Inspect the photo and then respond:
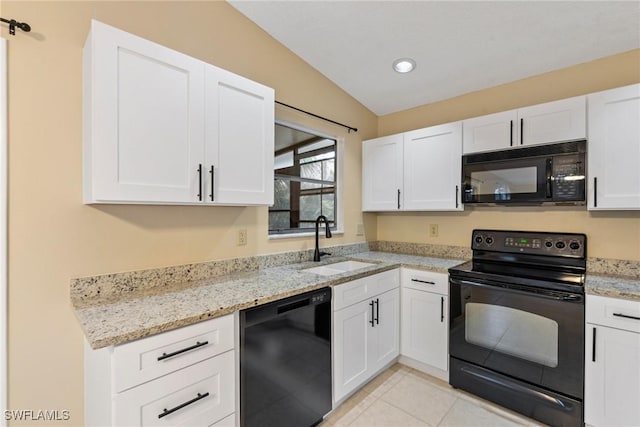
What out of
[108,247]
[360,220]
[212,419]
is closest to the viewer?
[212,419]

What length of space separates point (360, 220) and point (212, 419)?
227 centimetres

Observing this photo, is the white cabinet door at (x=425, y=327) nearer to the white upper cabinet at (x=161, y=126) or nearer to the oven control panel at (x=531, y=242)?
the oven control panel at (x=531, y=242)


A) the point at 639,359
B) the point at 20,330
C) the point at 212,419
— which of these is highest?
the point at 20,330

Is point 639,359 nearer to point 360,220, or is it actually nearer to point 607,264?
point 607,264

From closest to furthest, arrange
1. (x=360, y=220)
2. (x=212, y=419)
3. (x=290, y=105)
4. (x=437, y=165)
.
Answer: (x=212, y=419) < (x=290, y=105) < (x=437, y=165) < (x=360, y=220)

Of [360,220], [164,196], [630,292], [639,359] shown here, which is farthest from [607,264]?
[164,196]

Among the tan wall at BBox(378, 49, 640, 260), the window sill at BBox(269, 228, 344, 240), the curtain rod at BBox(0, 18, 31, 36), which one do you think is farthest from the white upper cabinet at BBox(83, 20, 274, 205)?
the tan wall at BBox(378, 49, 640, 260)

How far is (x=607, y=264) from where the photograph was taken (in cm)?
217

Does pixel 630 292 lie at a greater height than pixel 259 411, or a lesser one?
greater

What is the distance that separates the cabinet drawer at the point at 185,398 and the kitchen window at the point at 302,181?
127cm

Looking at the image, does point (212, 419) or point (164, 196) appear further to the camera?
point (164, 196)

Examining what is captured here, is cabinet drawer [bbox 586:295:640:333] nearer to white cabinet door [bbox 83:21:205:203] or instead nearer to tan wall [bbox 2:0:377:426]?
white cabinet door [bbox 83:21:205:203]

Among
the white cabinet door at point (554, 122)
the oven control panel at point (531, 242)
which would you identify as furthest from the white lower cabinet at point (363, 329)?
the white cabinet door at point (554, 122)

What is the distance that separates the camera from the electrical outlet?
7.17ft
